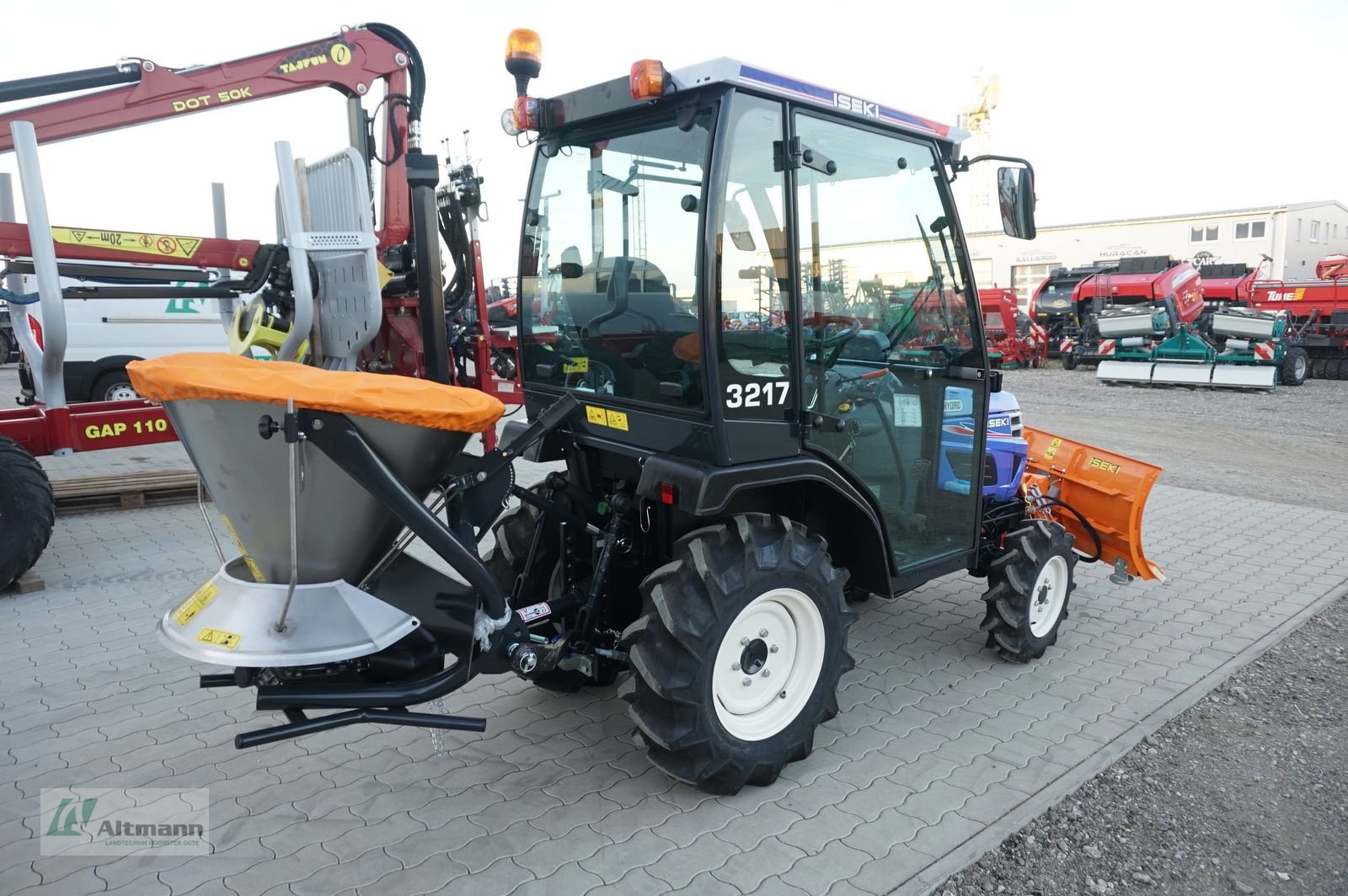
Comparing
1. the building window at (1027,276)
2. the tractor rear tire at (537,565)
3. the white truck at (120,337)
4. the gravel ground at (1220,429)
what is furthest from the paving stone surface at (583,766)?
the building window at (1027,276)

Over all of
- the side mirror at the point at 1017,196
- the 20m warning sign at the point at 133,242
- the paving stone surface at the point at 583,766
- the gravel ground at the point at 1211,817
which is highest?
the 20m warning sign at the point at 133,242

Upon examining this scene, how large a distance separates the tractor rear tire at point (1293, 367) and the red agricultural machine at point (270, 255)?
14.9 m

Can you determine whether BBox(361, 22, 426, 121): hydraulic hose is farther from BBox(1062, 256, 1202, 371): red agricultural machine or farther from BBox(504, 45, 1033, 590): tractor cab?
BBox(1062, 256, 1202, 371): red agricultural machine

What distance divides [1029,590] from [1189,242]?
31616mm

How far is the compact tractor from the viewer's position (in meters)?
2.38

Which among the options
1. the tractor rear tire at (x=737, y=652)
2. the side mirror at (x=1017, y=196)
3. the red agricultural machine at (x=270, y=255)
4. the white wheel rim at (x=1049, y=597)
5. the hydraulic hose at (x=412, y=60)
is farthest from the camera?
the hydraulic hose at (x=412, y=60)

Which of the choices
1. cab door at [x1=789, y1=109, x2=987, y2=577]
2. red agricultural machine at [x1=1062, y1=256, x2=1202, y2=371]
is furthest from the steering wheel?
red agricultural machine at [x1=1062, y1=256, x2=1202, y2=371]

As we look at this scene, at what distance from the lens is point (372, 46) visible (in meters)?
6.38

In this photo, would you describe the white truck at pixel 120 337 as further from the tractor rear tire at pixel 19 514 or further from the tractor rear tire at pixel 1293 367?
the tractor rear tire at pixel 1293 367

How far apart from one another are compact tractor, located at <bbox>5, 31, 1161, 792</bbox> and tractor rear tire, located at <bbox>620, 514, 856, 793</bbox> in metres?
0.01

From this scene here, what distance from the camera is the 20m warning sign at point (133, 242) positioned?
17.1 feet

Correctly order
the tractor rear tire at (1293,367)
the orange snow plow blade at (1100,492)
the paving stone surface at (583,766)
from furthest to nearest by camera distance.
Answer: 1. the tractor rear tire at (1293,367)
2. the orange snow plow blade at (1100,492)
3. the paving stone surface at (583,766)

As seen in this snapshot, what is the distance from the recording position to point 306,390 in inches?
86.8

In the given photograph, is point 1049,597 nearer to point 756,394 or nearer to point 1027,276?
point 756,394
